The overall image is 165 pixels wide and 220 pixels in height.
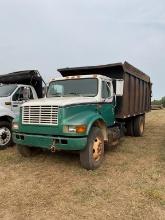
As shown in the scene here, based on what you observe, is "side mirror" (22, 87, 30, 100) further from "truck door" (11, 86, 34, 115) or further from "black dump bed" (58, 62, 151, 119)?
"black dump bed" (58, 62, 151, 119)

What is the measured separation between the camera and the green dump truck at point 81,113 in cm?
691

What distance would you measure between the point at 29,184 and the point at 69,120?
1.67 metres

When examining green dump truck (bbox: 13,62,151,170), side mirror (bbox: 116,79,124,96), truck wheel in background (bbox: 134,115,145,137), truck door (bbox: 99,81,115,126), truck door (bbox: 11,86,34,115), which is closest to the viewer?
green dump truck (bbox: 13,62,151,170)

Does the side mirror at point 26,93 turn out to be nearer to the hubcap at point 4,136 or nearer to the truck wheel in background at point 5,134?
the truck wheel in background at point 5,134

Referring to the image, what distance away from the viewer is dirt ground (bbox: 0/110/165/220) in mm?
4844

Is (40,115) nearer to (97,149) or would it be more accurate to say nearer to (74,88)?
(97,149)

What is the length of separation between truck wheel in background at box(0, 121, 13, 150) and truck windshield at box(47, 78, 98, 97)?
1.81 m

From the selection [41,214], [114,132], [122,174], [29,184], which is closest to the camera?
[41,214]

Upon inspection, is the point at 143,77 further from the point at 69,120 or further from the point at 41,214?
the point at 41,214

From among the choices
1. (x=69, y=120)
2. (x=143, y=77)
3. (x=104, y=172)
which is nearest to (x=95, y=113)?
(x=69, y=120)

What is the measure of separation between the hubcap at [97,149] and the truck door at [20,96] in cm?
367

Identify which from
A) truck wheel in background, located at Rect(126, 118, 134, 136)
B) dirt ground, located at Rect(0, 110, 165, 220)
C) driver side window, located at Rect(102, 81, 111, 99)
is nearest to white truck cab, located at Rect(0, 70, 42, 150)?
dirt ground, located at Rect(0, 110, 165, 220)

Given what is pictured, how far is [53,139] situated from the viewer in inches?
275

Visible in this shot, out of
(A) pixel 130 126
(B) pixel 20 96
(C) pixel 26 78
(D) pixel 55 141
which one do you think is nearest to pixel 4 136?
(B) pixel 20 96
